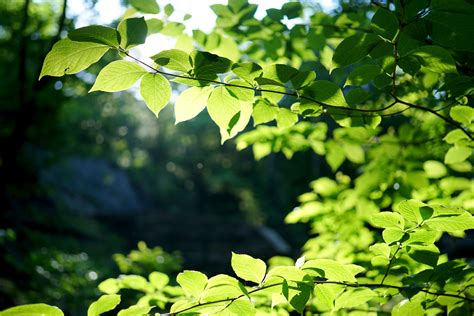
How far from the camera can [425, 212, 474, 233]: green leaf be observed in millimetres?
702

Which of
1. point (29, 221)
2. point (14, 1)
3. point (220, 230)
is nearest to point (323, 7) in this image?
point (14, 1)

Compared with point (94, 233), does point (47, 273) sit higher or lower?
higher

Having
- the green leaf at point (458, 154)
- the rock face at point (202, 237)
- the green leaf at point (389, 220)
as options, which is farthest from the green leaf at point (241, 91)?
the rock face at point (202, 237)

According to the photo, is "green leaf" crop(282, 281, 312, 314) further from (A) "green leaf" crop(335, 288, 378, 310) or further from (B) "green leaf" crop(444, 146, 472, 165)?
(B) "green leaf" crop(444, 146, 472, 165)

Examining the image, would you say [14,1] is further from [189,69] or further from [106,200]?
[106,200]

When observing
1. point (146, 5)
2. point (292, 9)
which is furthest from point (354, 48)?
point (146, 5)

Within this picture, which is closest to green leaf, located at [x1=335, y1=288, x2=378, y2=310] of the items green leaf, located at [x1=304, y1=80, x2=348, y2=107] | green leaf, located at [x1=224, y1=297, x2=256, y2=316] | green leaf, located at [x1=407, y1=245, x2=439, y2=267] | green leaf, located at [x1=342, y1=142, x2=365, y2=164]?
green leaf, located at [x1=407, y1=245, x2=439, y2=267]

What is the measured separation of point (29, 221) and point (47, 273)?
426cm

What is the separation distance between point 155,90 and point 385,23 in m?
0.41

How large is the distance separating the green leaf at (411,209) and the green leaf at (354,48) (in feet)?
0.89

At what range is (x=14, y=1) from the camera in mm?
6035

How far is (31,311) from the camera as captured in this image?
63 centimetres

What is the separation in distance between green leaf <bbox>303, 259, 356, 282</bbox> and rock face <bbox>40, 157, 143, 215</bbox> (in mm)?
11321

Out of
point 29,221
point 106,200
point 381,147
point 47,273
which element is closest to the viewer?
point 381,147
